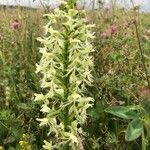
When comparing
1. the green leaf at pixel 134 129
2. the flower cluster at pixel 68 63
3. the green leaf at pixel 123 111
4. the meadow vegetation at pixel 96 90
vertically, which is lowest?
the meadow vegetation at pixel 96 90

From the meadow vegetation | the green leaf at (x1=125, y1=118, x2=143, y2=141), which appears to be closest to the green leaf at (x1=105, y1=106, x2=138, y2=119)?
the green leaf at (x1=125, y1=118, x2=143, y2=141)

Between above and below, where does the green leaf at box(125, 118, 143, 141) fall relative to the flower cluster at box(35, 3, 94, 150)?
below

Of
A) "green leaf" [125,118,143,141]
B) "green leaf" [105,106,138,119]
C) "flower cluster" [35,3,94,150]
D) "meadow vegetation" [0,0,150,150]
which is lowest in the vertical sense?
"meadow vegetation" [0,0,150,150]

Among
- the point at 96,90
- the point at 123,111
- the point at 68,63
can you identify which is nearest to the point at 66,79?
the point at 68,63

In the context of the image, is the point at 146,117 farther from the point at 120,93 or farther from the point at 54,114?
the point at 120,93

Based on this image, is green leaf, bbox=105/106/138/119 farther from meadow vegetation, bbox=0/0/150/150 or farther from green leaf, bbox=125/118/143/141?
meadow vegetation, bbox=0/0/150/150

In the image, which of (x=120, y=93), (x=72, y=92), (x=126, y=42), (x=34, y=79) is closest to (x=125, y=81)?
(x=120, y=93)

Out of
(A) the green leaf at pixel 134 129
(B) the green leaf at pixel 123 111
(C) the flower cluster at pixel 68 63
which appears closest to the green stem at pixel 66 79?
(C) the flower cluster at pixel 68 63

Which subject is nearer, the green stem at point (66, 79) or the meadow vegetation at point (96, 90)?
the green stem at point (66, 79)

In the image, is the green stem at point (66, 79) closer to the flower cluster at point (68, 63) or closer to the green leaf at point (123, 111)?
the flower cluster at point (68, 63)

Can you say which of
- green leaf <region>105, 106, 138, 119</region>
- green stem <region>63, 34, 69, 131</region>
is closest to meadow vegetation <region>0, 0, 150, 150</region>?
green leaf <region>105, 106, 138, 119</region>

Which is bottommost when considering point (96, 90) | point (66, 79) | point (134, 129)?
point (96, 90)

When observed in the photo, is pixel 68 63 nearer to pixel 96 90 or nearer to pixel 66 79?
pixel 66 79

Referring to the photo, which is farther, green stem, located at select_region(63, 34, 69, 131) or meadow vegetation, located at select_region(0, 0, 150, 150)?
meadow vegetation, located at select_region(0, 0, 150, 150)
